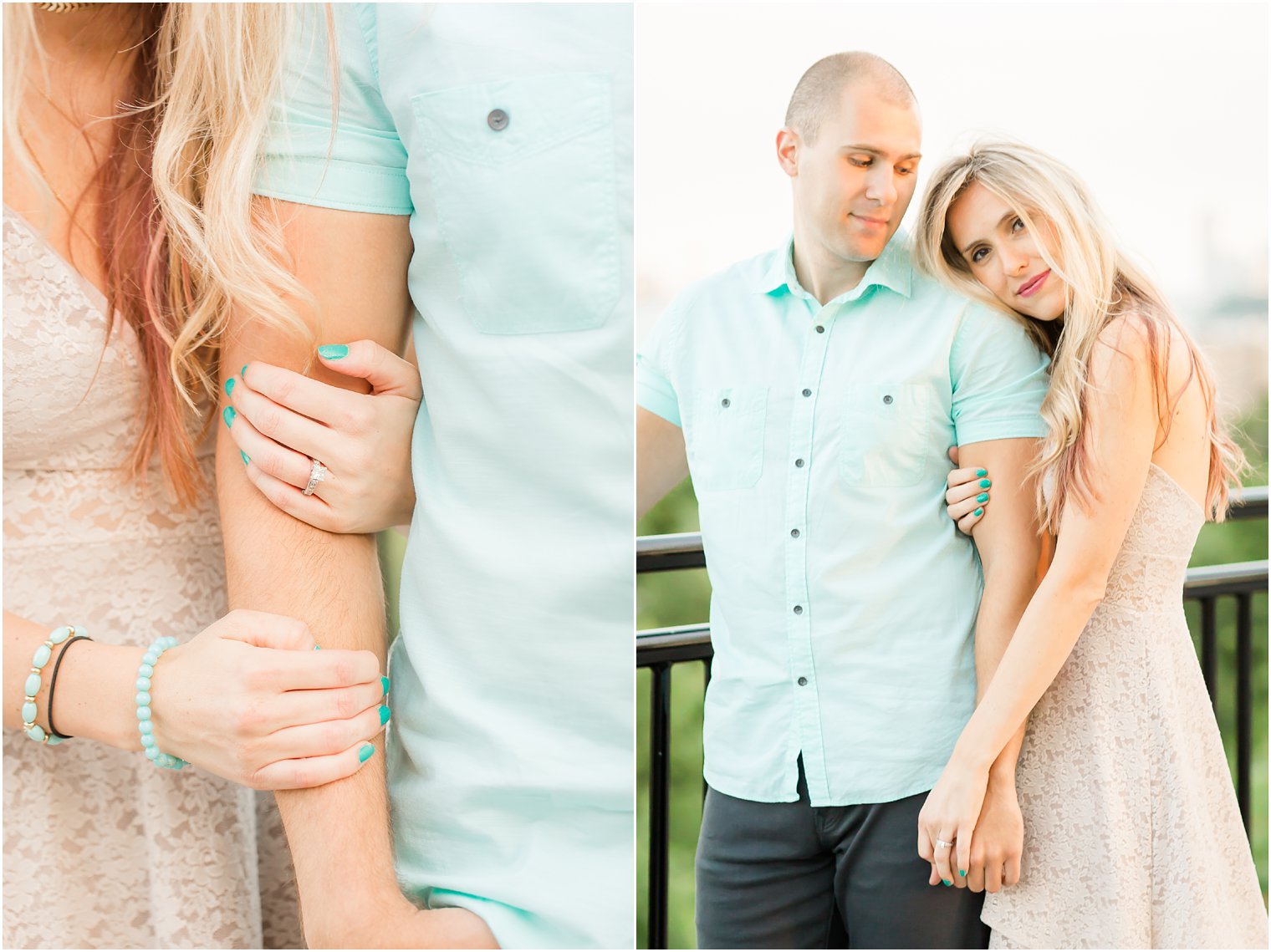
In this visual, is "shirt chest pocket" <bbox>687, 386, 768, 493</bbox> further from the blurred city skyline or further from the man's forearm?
the man's forearm

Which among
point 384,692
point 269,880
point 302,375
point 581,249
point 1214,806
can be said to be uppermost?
point 581,249

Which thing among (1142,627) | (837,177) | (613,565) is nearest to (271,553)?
(613,565)

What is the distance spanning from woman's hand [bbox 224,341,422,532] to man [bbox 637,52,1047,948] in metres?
0.25

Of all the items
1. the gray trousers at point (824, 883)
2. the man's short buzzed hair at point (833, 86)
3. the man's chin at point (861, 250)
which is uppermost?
the man's short buzzed hair at point (833, 86)

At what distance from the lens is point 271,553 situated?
33.6 inches

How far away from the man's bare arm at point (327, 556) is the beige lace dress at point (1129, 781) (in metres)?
0.61

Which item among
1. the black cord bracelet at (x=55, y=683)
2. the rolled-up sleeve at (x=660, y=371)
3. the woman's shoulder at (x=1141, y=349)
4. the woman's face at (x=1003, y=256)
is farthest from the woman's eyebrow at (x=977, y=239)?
the black cord bracelet at (x=55, y=683)

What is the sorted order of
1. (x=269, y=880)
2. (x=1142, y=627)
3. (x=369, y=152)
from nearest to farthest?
(x=369, y=152), (x=1142, y=627), (x=269, y=880)

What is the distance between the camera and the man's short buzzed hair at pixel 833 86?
0.89m

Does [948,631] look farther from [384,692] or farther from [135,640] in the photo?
[135,640]

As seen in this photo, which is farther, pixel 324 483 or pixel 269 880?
pixel 269 880

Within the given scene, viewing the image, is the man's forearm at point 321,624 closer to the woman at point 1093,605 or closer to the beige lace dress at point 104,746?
the beige lace dress at point 104,746

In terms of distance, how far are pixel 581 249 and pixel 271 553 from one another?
39 centimetres

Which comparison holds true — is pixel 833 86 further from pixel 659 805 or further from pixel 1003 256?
pixel 659 805
